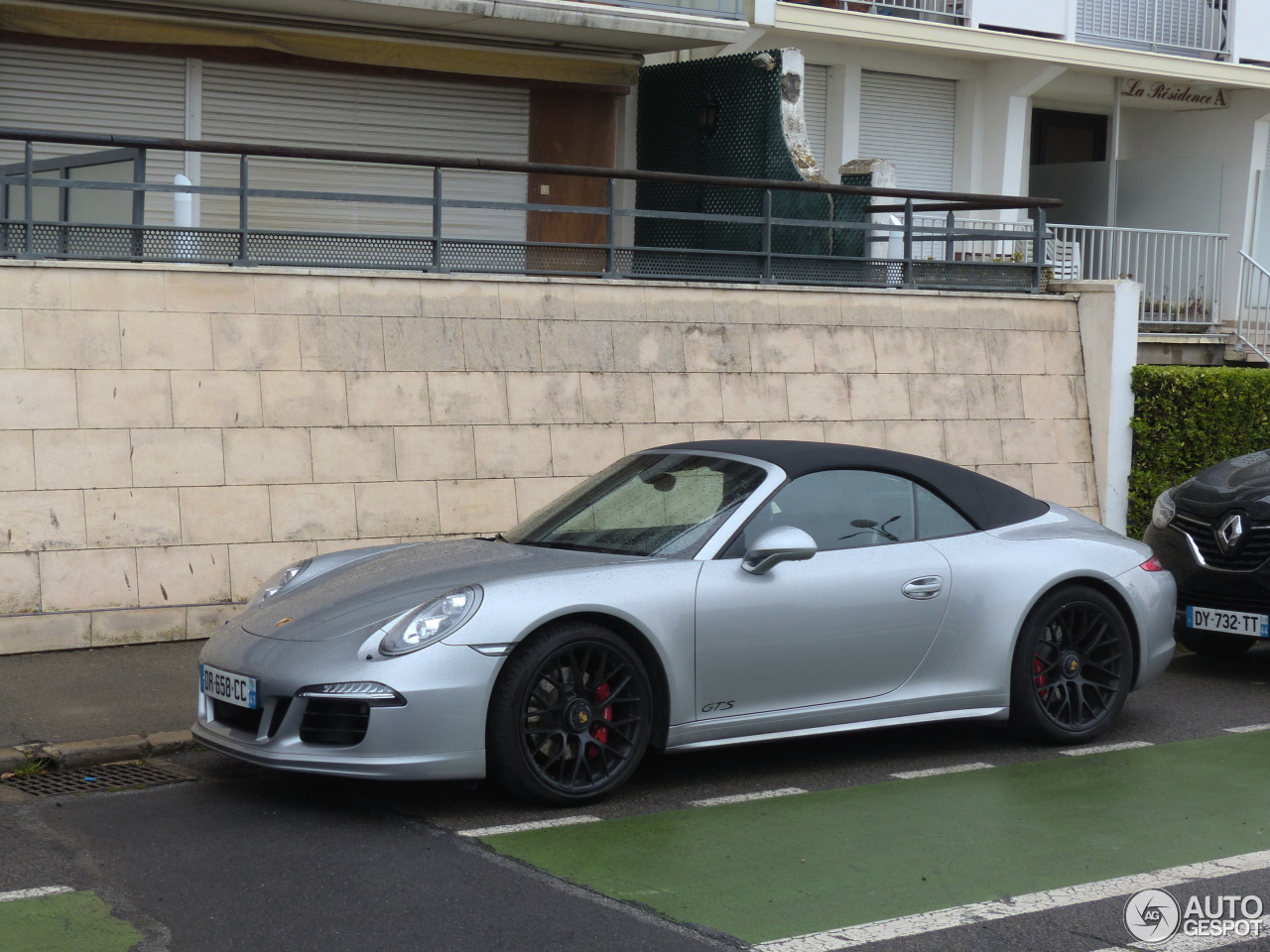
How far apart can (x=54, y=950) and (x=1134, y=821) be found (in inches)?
150

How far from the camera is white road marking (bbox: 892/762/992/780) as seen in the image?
20.5ft

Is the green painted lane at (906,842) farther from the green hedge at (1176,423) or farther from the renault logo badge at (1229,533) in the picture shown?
the green hedge at (1176,423)

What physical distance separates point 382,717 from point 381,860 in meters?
0.51

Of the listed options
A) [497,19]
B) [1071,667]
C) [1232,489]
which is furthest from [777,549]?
[497,19]

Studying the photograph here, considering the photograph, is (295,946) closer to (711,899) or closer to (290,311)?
(711,899)

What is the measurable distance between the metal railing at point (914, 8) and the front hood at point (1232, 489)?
9.11 meters

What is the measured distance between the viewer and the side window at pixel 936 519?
6555 millimetres

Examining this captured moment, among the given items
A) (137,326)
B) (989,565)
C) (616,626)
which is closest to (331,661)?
(616,626)

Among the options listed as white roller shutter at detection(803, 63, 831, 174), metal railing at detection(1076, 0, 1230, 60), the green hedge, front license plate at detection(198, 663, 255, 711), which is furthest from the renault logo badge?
metal railing at detection(1076, 0, 1230, 60)

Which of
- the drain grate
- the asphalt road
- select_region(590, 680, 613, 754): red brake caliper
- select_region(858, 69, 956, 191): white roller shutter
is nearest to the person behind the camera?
the asphalt road

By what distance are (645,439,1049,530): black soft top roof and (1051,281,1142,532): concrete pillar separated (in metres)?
5.75

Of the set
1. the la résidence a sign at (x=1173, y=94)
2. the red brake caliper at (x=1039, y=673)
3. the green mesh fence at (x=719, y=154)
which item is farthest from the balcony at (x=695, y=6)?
the red brake caliper at (x=1039, y=673)

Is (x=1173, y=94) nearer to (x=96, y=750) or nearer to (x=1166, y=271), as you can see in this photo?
(x=1166, y=271)

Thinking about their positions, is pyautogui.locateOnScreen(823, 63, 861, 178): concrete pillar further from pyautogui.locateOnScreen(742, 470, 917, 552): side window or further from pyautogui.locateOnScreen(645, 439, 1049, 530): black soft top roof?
pyautogui.locateOnScreen(742, 470, 917, 552): side window
